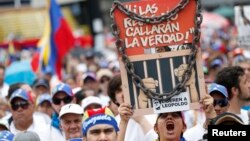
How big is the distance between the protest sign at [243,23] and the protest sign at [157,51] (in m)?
5.58

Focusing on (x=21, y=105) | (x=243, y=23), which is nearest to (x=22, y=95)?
(x=21, y=105)

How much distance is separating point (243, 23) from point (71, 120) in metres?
4.63

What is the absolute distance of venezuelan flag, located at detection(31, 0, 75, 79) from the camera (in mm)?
19062

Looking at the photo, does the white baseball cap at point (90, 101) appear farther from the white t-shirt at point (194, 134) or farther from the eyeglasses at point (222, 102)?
the eyeglasses at point (222, 102)

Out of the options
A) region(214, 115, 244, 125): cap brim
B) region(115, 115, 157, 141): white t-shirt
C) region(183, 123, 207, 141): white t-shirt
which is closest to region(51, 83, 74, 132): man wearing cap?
region(115, 115, 157, 141): white t-shirt

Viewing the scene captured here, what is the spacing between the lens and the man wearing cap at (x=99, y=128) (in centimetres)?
826

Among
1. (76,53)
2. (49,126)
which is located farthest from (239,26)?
(76,53)

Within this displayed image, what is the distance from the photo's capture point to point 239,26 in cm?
1379

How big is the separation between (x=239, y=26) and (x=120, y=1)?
19.4ft

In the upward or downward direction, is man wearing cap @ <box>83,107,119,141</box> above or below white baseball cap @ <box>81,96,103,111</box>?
below

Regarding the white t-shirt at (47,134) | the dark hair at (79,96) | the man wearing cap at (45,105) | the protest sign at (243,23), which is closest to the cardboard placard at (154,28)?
the white t-shirt at (47,134)

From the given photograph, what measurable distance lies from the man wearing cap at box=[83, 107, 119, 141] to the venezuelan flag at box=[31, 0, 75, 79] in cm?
1022

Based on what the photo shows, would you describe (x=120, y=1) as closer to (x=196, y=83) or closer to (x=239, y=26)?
(x=196, y=83)

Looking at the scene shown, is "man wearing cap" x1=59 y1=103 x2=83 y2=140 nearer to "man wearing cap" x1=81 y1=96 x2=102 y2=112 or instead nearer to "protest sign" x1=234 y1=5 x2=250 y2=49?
"man wearing cap" x1=81 y1=96 x2=102 y2=112
